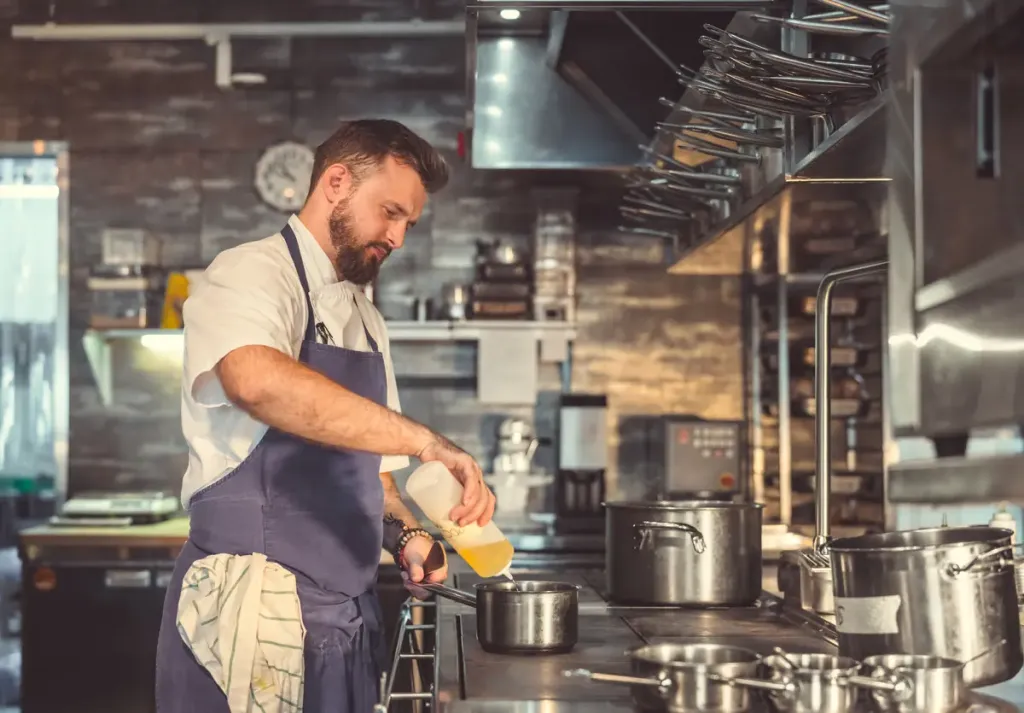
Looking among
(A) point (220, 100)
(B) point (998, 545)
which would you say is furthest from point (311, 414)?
(A) point (220, 100)

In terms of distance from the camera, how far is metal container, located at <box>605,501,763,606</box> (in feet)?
7.61

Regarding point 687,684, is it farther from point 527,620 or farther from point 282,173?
point 282,173

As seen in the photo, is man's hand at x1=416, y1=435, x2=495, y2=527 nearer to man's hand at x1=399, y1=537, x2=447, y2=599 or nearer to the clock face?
man's hand at x1=399, y1=537, x2=447, y2=599

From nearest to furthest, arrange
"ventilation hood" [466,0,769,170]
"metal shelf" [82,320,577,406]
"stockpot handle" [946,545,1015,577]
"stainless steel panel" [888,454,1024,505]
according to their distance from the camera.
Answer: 1. "stainless steel panel" [888,454,1024,505]
2. "stockpot handle" [946,545,1015,577]
3. "ventilation hood" [466,0,769,170]
4. "metal shelf" [82,320,577,406]

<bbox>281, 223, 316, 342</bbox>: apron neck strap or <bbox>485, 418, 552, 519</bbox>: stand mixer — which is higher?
<bbox>281, 223, 316, 342</bbox>: apron neck strap

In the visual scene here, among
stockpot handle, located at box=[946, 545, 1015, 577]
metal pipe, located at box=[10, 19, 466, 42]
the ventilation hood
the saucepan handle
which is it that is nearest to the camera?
the saucepan handle

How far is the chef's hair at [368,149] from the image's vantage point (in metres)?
2.33

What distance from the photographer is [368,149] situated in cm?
233

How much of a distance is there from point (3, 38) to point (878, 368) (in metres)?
3.94

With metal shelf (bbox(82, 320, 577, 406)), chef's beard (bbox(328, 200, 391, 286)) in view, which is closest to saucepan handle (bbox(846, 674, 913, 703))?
chef's beard (bbox(328, 200, 391, 286))

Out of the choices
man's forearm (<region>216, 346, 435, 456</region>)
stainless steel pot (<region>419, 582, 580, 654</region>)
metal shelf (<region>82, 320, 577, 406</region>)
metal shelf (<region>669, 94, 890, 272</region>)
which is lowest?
stainless steel pot (<region>419, 582, 580, 654</region>)

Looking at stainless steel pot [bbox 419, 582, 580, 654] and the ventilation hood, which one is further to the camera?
the ventilation hood

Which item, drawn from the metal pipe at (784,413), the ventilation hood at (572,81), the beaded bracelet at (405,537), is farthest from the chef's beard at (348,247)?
the metal pipe at (784,413)

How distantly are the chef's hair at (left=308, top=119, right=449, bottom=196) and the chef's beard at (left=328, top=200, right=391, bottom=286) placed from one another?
8 cm
